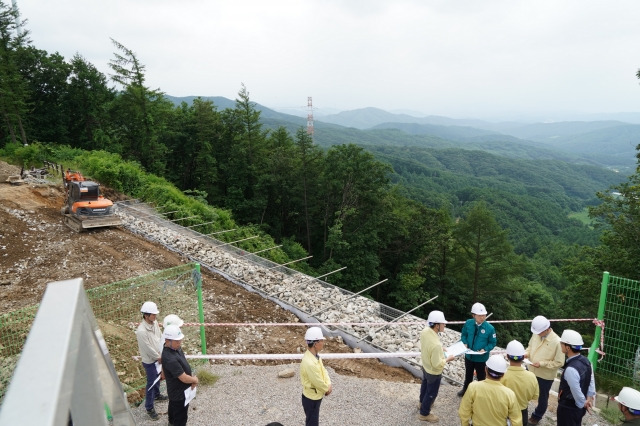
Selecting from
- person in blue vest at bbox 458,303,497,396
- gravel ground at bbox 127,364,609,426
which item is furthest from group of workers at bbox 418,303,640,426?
gravel ground at bbox 127,364,609,426

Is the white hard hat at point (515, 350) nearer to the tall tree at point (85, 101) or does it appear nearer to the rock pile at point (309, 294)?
the rock pile at point (309, 294)

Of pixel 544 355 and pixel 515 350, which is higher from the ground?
pixel 515 350

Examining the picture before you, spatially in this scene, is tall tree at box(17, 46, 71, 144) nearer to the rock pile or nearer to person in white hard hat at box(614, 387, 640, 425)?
the rock pile

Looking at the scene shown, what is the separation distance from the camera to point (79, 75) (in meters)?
35.4

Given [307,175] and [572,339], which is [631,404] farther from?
[307,175]

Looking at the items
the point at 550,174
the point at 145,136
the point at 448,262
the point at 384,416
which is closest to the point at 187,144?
the point at 145,136

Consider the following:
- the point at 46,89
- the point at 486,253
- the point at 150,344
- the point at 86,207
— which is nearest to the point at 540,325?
the point at 150,344

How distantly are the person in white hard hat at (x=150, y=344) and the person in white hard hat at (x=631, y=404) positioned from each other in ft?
17.8

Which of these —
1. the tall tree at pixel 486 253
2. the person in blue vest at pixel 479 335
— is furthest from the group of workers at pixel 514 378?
the tall tree at pixel 486 253

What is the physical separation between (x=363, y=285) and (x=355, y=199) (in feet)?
22.3

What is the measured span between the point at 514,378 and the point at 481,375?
147cm

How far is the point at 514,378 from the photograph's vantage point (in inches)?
186

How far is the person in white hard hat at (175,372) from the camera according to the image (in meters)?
4.46

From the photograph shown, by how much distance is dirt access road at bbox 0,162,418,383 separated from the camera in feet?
27.9
